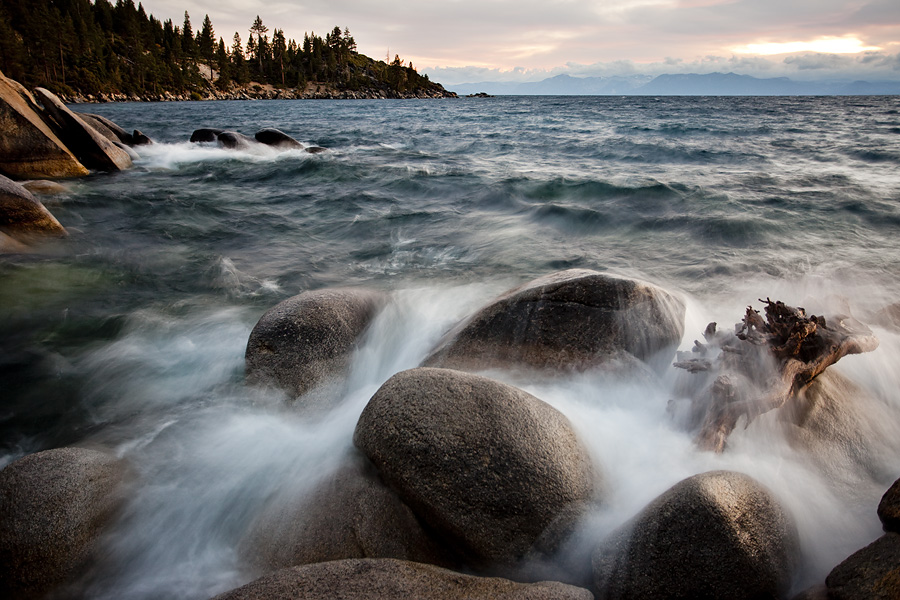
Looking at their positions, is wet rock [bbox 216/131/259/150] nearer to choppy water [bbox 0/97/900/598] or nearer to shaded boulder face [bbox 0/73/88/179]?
choppy water [bbox 0/97/900/598]

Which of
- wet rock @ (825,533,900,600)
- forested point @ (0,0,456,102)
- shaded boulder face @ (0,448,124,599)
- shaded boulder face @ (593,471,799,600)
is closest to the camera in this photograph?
wet rock @ (825,533,900,600)

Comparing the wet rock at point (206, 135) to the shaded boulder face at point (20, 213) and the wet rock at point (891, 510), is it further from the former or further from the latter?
the wet rock at point (891, 510)

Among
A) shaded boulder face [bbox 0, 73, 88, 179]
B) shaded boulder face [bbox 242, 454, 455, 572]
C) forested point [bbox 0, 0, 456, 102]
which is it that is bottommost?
shaded boulder face [bbox 242, 454, 455, 572]

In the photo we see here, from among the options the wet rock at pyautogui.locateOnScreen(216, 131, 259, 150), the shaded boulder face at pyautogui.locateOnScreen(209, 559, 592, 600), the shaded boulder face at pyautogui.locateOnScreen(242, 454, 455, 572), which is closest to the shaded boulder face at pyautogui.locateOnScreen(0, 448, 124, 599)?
the shaded boulder face at pyautogui.locateOnScreen(242, 454, 455, 572)

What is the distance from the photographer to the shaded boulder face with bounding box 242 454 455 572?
8.70ft

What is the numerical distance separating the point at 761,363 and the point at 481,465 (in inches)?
93.9

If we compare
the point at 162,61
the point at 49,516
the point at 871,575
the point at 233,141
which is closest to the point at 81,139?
the point at 233,141

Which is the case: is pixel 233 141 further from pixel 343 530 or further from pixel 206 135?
pixel 343 530

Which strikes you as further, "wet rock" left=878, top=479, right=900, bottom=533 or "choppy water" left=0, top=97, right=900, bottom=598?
"choppy water" left=0, top=97, right=900, bottom=598

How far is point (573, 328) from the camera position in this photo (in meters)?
4.18

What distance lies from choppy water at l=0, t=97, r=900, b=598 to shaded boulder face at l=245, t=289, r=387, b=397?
21 cm

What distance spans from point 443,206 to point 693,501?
10002 millimetres

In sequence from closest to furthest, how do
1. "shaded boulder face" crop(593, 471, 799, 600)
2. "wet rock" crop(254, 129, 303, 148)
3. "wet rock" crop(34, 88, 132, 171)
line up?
"shaded boulder face" crop(593, 471, 799, 600) → "wet rock" crop(34, 88, 132, 171) → "wet rock" crop(254, 129, 303, 148)

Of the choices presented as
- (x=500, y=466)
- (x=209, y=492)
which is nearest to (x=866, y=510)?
(x=500, y=466)
